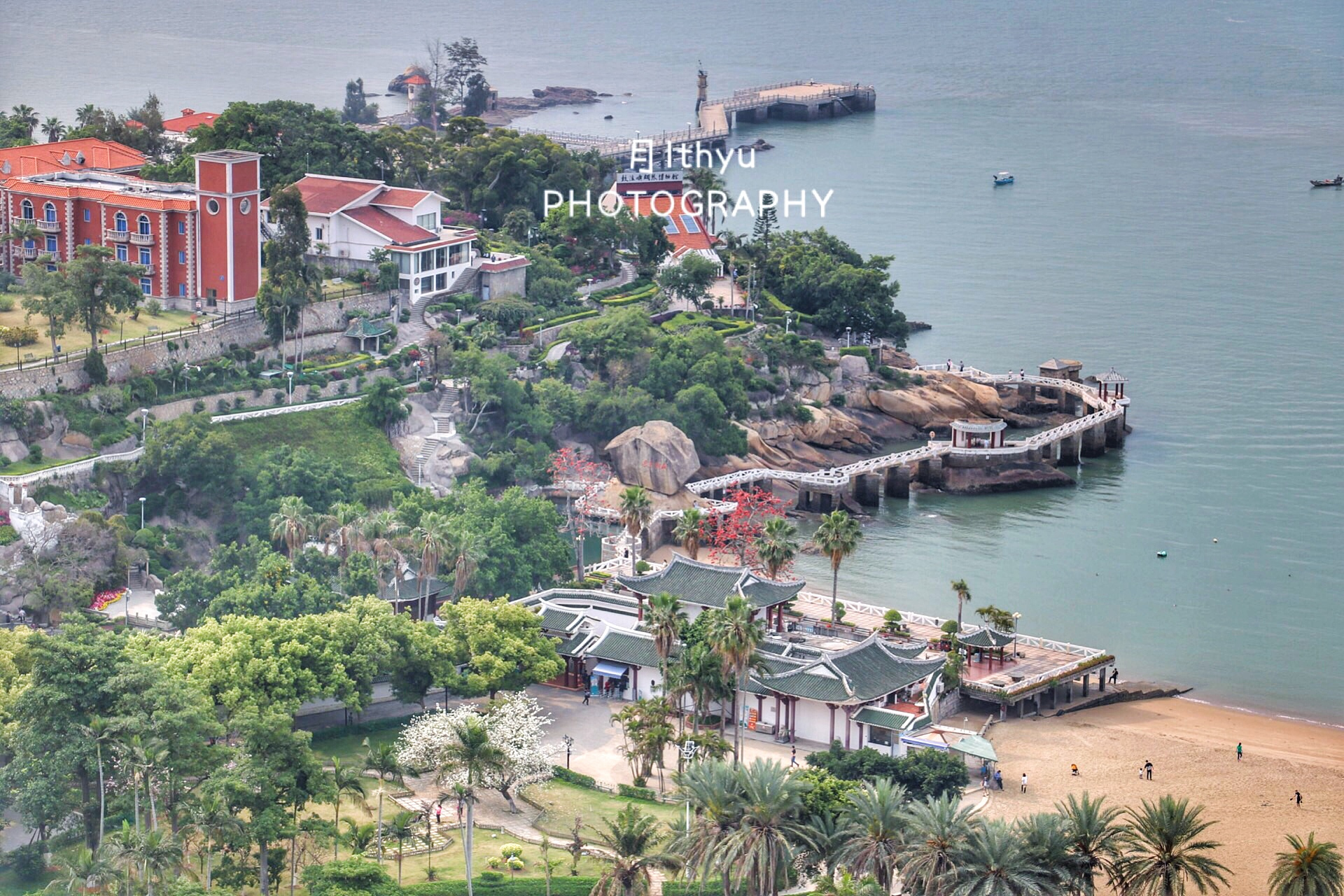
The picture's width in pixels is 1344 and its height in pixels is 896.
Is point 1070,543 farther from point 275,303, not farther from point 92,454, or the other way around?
point 92,454

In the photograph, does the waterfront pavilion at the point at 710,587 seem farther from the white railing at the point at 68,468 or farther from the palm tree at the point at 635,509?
the white railing at the point at 68,468

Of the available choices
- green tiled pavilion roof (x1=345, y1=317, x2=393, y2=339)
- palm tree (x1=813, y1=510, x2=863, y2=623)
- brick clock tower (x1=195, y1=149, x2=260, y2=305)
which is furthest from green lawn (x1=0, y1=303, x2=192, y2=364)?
palm tree (x1=813, y1=510, x2=863, y2=623)

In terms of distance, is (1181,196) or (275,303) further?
(1181,196)

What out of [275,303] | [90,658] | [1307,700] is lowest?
[1307,700]

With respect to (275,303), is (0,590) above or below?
below

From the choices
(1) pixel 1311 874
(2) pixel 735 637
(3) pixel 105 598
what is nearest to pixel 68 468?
(3) pixel 105 598

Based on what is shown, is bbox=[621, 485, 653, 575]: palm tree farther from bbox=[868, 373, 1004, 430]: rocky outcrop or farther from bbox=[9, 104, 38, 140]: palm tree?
bbox=[9, 104, 38, 140]: palm tree

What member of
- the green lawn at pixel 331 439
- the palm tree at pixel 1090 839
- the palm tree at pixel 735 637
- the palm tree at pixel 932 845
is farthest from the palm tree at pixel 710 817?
the green lawn at pixel 331 439

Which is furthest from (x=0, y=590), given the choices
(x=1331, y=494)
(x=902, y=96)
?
(x=902, y=96)
